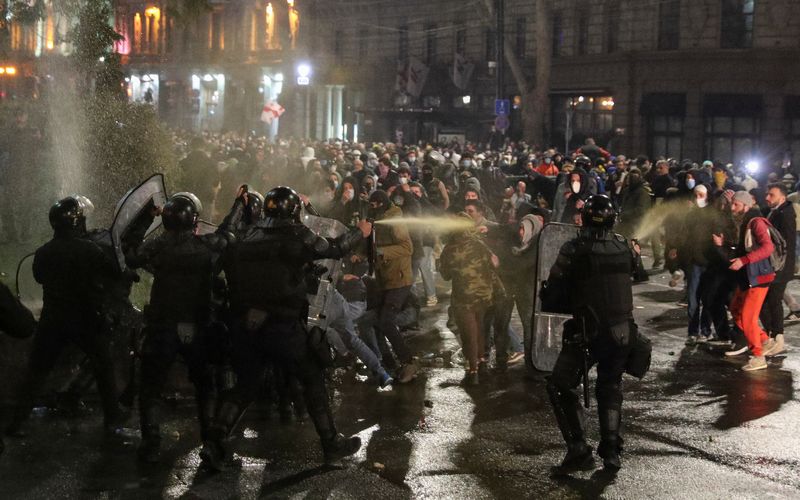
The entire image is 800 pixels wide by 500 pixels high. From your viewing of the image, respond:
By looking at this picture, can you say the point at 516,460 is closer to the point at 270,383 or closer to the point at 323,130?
the point at 270,383

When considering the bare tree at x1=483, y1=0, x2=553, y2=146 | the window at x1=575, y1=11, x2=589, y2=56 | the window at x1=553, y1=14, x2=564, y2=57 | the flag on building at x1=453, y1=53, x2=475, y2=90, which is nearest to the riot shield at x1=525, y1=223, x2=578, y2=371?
the bare tree at x1=483, y1=0, x2=553, y2=146

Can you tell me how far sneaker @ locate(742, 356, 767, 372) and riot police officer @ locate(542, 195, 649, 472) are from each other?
150 inches

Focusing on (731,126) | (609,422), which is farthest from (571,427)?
(731,126)

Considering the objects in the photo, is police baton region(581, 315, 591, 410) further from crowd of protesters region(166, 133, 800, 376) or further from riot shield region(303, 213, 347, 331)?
riot shield region(303, 213, 347, 331)

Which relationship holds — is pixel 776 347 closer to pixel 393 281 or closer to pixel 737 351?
pixel 737 351

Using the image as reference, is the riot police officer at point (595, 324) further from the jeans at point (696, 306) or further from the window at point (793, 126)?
the window at point (793, 126)

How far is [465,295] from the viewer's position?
10.0 metres

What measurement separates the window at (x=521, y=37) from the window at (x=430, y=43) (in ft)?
17.2

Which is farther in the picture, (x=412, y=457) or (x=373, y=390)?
(x=373, y=390)

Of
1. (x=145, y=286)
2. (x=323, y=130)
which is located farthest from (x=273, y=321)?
(x=323, y=130)

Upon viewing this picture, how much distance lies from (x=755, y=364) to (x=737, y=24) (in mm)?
28360

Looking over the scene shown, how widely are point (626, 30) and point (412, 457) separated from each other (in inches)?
1356

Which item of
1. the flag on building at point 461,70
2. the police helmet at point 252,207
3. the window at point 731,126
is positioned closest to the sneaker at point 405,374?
the police helmet at point 252,207

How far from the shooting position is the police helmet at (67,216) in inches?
302
